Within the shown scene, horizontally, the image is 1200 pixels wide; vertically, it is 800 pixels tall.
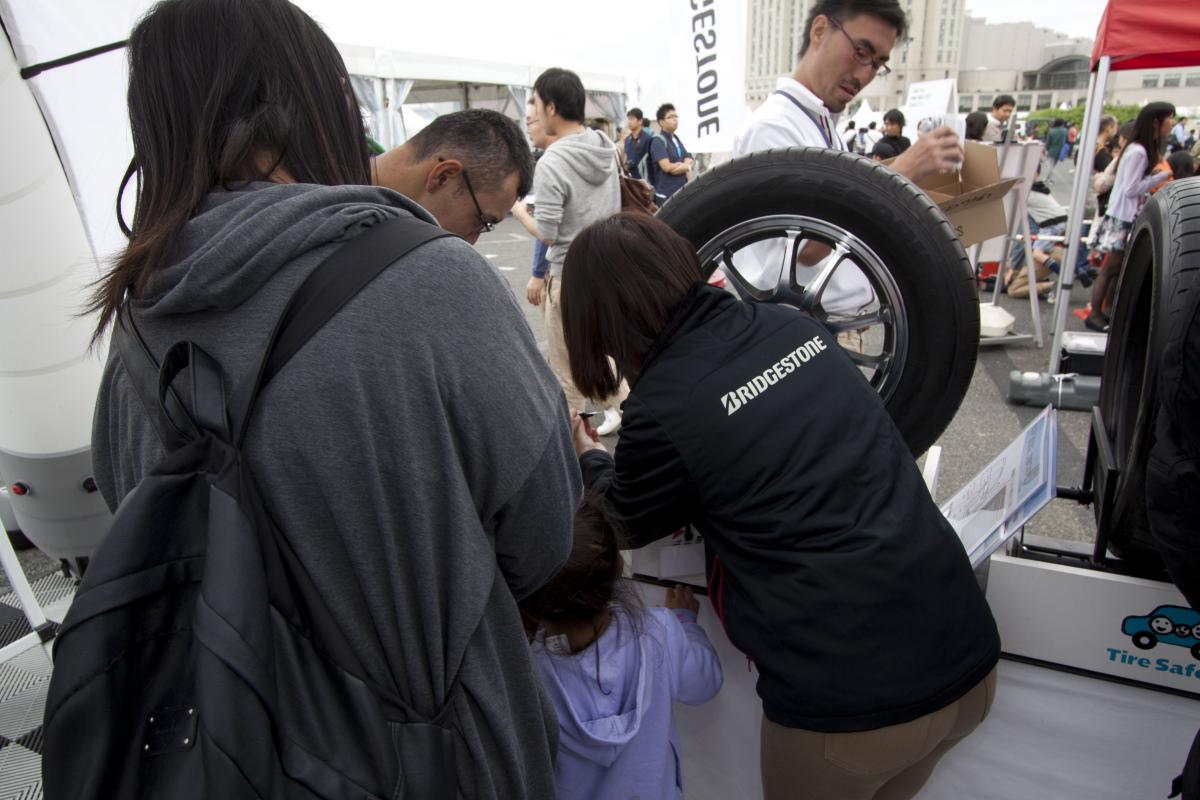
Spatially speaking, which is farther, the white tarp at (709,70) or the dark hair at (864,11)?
the white tarp at (709,70)

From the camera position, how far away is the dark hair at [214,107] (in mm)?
792

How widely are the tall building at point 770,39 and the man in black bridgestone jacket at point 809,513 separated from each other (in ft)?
189

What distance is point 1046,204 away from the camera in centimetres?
728

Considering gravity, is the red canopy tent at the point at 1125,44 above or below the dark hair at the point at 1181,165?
above

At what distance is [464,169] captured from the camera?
1.76m

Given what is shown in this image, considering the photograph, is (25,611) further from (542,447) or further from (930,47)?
(930,47)

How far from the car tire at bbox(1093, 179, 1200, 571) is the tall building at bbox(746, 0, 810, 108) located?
2238 inches

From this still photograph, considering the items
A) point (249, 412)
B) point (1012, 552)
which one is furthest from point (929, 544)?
point (249, 412)

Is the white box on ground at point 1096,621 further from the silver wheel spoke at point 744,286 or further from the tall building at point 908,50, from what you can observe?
the tall building at point 908,50

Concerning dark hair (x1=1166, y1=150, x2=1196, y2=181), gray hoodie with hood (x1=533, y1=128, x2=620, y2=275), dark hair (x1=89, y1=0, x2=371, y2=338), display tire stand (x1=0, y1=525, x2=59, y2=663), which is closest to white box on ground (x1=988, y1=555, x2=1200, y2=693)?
dark hair (x1=89, y1=0, x2=371, y2=338)

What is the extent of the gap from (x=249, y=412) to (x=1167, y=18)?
516cm

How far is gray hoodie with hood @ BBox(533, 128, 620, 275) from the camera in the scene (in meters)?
3.73

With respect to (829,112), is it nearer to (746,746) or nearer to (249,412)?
(746,746)

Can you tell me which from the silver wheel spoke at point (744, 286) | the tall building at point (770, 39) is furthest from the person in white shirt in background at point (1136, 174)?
the tall building at point (770, 39)
